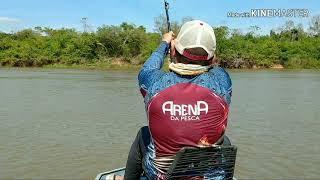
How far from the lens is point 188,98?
9.05 feet

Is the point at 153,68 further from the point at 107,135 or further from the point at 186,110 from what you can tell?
the point at 107,135

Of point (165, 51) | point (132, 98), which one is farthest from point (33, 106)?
point (165, 51)

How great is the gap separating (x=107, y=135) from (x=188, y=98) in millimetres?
6540

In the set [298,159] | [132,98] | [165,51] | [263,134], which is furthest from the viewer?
[132,98]

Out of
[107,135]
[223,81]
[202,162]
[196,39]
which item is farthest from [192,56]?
[107,135]

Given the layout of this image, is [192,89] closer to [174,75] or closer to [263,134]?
[174,75]

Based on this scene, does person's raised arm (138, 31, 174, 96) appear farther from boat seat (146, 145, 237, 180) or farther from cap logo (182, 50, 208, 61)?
boat seat (146, 145, 237, 180)

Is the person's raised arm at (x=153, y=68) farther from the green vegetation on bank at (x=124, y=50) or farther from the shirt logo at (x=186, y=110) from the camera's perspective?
the green vegetation on bank at (x=124, y=50)

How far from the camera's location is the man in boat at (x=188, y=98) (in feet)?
9.10

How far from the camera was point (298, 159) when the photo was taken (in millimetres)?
7398

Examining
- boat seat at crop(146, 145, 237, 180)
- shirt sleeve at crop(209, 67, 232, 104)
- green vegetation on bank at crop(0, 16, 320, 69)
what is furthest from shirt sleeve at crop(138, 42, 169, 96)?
green vegetation on bank at crop(0, 16, 320, 69)

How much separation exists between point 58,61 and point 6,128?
1902 inches

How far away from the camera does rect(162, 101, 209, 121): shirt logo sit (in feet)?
9.05

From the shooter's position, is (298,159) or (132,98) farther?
(132,98)
